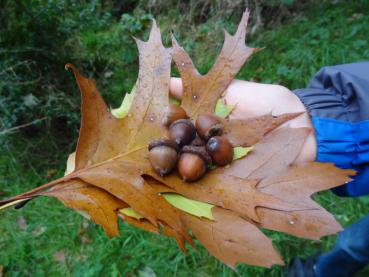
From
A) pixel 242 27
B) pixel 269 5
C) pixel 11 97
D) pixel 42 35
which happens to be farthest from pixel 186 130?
pixel 269 5

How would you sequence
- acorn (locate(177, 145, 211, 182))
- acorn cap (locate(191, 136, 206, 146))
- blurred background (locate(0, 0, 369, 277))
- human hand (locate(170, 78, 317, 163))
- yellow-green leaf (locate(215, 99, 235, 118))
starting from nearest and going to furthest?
acorn (locate(177, 145, 211, 182)) → acorn cap (locate(191, 136, 206, 146)) → yellow-green leaf (locate(215, 99, 235, 118)) → human hand (locate(170, 78, 317, 163)) → blurred background (locate(0, 0, 369, 277))

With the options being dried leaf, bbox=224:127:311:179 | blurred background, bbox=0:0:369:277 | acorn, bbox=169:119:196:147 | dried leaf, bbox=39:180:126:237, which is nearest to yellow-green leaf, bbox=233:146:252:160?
dried leaf, bbox=224:127:311:179

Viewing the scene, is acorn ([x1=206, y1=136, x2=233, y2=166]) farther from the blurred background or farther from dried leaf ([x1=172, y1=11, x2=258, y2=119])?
the blurred background

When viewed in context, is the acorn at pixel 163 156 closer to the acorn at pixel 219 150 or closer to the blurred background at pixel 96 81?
the acorn at pixel 219 150

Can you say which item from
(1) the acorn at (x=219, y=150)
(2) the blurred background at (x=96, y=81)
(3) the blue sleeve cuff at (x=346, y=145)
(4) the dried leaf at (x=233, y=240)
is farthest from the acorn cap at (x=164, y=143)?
(2) the blurred background at (x=96, y=81)

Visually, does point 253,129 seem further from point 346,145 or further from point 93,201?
point 93,201
